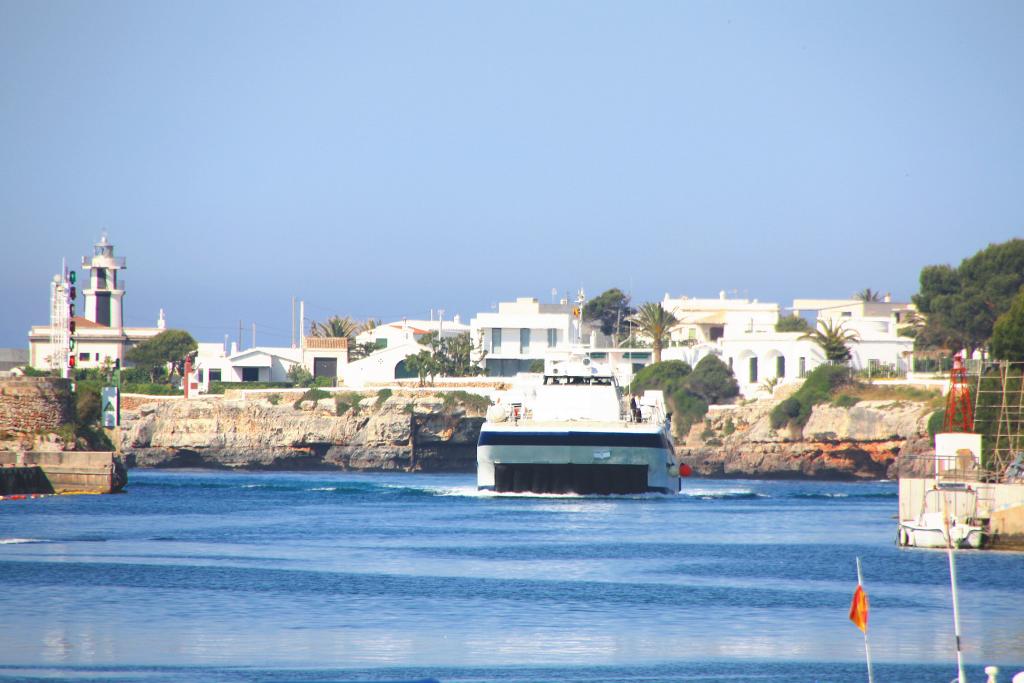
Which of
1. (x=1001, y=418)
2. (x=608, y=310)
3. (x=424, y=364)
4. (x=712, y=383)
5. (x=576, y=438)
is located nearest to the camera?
(x=1001, y=418)

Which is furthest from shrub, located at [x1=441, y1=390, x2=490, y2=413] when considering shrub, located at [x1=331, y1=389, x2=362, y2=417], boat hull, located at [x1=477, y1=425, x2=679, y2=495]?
boat hull, located at [x1=477, y1=425, x2=679, y2=495]

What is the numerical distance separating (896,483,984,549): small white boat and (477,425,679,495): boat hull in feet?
66.2

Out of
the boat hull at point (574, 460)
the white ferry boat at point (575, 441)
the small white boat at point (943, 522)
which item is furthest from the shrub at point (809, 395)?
the small white boat at point (943, 522)

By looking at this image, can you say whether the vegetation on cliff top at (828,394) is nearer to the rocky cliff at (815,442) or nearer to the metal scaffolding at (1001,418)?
the rocky cliff at (815,442)

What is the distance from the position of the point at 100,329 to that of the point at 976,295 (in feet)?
272

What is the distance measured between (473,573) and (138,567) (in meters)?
8.44

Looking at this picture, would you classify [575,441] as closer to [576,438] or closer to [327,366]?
[576,438]

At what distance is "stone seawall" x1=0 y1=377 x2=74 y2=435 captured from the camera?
208 feet

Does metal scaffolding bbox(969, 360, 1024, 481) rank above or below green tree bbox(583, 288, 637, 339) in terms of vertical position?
below

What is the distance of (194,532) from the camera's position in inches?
1991

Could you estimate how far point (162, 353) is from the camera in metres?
140

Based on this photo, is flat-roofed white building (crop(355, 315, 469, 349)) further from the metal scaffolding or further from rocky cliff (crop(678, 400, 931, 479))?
the metal scaffolding

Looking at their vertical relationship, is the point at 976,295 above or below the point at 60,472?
above

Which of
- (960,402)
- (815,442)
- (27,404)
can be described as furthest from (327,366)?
(960,402)
